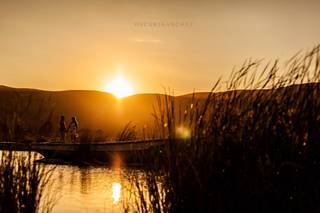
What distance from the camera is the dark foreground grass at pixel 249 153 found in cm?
540

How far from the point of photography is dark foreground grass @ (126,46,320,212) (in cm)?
540

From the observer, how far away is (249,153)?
5.54m

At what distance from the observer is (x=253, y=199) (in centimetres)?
540

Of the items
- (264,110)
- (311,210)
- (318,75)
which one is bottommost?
(311,210)

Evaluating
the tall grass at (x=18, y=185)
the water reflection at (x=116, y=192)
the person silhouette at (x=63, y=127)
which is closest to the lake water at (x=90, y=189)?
the water reflection at (x=116, y=192)

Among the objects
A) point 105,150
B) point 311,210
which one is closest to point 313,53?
point 311,210

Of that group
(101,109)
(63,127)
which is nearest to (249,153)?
(63,127)

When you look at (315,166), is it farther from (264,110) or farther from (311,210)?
(264,110)

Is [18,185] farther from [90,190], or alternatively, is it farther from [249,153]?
[90,190]

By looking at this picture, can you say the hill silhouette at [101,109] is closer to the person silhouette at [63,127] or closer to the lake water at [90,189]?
the person silhouette at [63,127]

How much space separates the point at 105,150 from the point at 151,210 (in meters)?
18.5

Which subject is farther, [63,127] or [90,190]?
[63,127]

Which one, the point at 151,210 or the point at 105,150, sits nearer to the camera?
the point at 151,210

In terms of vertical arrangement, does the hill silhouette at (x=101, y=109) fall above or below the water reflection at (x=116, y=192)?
above
